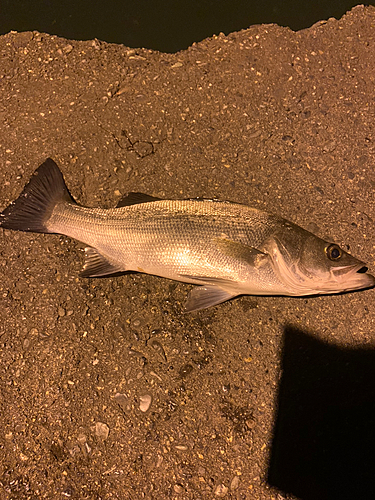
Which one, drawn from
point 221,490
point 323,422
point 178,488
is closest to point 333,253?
point 323,422

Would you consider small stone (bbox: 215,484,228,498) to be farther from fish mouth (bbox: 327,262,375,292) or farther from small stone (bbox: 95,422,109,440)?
fish mouth (bbox: 327,262,375,292)

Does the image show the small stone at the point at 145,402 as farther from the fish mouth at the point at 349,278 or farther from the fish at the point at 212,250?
the fish mouth at the point at 349,278

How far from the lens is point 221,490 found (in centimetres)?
253

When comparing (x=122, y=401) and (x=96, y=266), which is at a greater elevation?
(x=96, y=266)

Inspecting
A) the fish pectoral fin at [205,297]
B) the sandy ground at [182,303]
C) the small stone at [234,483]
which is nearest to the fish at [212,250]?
the fish pectoral fin at [205,297]

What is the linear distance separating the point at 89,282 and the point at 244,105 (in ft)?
7.70

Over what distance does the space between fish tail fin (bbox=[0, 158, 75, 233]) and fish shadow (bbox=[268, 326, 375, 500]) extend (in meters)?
2.40

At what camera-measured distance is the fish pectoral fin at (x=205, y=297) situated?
263cm

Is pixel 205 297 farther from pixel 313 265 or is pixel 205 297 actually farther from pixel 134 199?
pixel 134 199

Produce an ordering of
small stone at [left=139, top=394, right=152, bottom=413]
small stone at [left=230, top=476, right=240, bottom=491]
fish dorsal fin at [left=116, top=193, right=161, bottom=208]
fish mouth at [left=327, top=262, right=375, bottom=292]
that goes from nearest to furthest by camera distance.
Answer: fish mouth at [left=327, top=262, right=375, bottom=292], small stone at [left=230, top=476, right=240, bottom=491], small stone at [left=139, top=394, right=152, bottom=413], fish dorsal fin at [left=116, top=193, right=161, bottom=208]

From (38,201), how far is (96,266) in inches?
31.9

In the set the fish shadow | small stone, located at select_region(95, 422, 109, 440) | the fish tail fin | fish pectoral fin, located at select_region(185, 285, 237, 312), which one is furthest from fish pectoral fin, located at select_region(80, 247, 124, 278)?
the fish shadow

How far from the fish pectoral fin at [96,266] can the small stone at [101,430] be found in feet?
4.12

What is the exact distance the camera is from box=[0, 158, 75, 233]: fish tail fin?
2777mm
